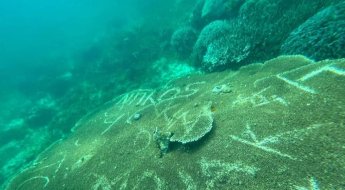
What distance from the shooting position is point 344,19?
538 cm

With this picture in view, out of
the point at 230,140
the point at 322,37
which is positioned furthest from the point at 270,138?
the point at 322,37

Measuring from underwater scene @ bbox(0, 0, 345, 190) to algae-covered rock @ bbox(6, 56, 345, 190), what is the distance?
0.07 ft

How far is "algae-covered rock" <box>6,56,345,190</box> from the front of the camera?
3.43 metres

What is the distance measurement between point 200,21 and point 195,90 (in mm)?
7673

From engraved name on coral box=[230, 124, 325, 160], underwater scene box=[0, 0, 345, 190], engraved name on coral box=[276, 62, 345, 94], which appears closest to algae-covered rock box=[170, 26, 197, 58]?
underwater scene box=[0, 0, 345, 190]

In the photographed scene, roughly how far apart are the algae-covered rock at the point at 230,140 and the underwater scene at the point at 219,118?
0.02m

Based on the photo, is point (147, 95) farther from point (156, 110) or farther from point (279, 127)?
point (279, 127)

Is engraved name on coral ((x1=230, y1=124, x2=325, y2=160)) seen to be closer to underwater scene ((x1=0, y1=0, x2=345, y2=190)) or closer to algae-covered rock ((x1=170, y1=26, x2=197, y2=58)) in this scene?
underwater scene ((x1=0, y1=0, x2=345, y2=190))

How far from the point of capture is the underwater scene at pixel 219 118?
363 cm

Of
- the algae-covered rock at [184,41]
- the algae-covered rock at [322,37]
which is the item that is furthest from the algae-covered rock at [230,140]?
the algae-covered rock at [184,41]

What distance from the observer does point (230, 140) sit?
4344 mm

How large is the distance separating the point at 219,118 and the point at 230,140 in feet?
2.47

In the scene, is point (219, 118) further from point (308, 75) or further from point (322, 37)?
point (322, 37)

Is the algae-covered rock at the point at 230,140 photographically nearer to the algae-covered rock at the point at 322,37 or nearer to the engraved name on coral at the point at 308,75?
the engraved name on coral at the point at 308,75
